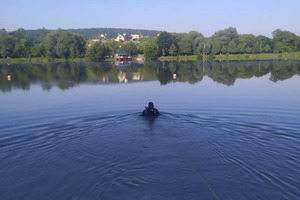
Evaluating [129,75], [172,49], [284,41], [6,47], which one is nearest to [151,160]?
[129,75]

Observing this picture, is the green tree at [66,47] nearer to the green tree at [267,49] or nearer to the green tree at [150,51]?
the green tree at [150,51]

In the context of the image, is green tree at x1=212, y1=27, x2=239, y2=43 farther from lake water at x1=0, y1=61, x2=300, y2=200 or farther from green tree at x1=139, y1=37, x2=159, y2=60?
lake water at x1=0, y1=61, x2=300, y2=200

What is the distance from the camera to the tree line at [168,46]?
114 meters

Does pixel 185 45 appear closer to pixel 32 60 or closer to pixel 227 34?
pixel 227 34

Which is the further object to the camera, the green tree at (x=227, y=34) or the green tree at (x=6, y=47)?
the green tree at (x=227, y=34)

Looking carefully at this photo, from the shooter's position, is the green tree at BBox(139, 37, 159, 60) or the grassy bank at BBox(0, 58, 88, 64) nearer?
the grassy bank at BBox(0, 58, 88, 64)

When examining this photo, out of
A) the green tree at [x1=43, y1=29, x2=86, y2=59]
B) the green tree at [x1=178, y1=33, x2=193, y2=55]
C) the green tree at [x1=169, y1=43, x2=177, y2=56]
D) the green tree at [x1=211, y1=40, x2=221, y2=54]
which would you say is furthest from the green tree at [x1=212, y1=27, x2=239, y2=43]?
the green tree at [x1=43, y1=29, x2=86, y2=59]

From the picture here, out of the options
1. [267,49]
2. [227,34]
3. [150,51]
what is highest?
[227,34]

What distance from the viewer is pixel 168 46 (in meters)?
123

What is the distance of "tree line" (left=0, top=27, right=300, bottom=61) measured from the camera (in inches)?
4503

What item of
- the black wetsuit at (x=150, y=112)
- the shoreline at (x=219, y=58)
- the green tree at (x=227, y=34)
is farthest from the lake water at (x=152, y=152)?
the green tree at (x=227, y=34)

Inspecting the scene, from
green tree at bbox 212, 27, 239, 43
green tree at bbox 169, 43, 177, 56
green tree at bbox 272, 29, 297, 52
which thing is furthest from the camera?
green tree at bbox 212, 27, 239, 43

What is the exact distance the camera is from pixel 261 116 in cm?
1838

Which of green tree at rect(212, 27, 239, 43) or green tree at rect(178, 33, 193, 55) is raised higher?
green tree at rect(212, 27, 239, 43)
